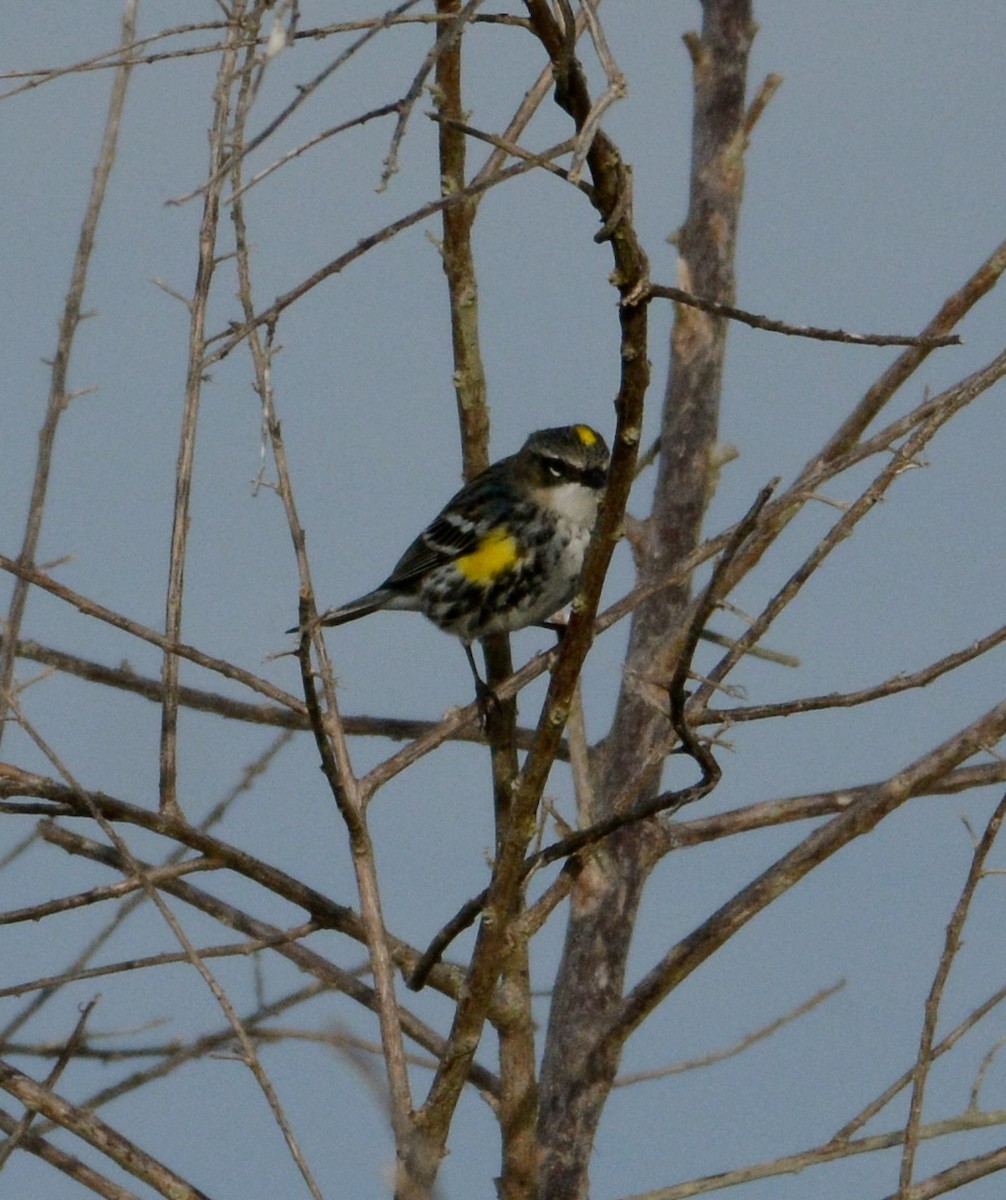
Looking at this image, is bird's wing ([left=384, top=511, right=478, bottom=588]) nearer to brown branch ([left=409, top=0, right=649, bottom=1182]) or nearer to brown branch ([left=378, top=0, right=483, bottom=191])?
brown branch ([left=409, top=0, right=649, bottom=1182])

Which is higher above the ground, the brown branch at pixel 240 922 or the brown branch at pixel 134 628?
the brown branch at pixel 134 628

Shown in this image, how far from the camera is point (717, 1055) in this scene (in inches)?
177

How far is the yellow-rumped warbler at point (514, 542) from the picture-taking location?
19.0ft

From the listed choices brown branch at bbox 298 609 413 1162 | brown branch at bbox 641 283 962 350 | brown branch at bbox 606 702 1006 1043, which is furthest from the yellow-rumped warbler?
brown branch at bbox 641 283 962 350

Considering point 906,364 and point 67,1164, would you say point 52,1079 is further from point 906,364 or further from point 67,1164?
point 906,364

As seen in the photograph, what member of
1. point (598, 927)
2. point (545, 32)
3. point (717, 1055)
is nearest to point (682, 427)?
point (598, 927)

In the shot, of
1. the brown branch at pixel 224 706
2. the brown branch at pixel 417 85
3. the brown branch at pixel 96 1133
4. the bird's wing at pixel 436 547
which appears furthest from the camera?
the bird's wing at pixel 436 547

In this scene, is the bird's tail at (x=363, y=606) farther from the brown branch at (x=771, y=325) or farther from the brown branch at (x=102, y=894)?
the brown branch at (x=771, y=325)

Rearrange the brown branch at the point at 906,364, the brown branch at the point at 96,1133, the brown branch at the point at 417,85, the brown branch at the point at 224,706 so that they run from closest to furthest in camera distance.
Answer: the brown branch at the point at 417,85 → the brown branch at the point at 96,1133 → the brown branch at the point at 906,364 → the brown branch at the point at 224,706

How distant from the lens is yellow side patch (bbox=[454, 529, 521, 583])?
587 cm

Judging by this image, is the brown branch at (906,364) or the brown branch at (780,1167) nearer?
A: the brown branch at (780,1167)

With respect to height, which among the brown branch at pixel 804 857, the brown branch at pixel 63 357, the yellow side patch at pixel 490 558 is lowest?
the brown branch at pixel 804 857

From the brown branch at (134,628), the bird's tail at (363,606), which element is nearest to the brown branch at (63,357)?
the brown branch at (134,628)

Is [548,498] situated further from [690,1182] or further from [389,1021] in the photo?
[389,1021]
